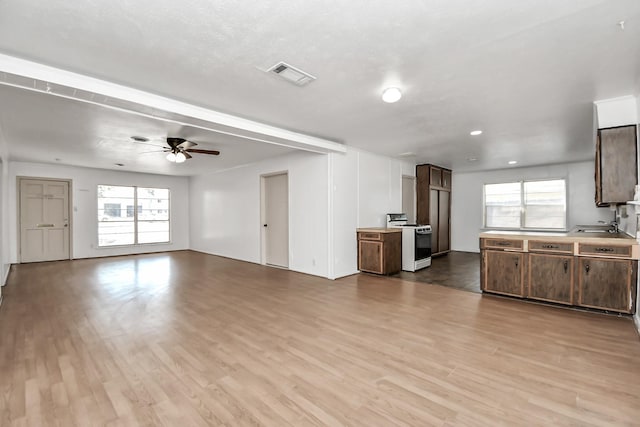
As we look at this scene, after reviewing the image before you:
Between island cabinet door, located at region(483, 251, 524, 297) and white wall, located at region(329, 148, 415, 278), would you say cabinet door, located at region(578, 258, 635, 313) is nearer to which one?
island cabinet door, located at region(483, 251, 524, 297)

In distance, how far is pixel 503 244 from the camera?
411 centimetres

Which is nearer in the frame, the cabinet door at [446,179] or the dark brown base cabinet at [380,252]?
the dark brown base cabinet at [380,252]

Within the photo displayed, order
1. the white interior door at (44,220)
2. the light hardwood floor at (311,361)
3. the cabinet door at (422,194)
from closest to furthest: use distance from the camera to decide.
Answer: the light hardwood floor at (311,361)
the white interior door at (44,220)
the cabinet door at (422,194)

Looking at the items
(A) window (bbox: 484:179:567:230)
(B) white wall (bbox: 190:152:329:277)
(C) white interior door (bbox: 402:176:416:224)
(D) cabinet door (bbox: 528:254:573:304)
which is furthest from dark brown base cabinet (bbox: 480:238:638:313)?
(A) window (bbox: 484:179:567:230)

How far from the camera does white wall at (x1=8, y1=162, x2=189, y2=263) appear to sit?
22.3 feet

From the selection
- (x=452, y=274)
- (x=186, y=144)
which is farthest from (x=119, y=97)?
(x=452, y=274)

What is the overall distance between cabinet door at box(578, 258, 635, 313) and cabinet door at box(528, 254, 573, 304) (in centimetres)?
11

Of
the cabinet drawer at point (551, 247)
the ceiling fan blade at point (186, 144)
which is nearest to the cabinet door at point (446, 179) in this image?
the cabinet drawer at point (551, 247)

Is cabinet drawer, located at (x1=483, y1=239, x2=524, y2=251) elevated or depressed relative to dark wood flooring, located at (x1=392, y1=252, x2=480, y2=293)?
elevated

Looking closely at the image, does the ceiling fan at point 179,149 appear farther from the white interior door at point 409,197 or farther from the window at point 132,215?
the white interior door at point 409,197

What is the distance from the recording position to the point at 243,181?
7.30 meters

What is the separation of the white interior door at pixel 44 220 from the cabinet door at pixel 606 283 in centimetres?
1040

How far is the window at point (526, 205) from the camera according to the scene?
7.34 m

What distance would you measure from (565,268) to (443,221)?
4.72 m
